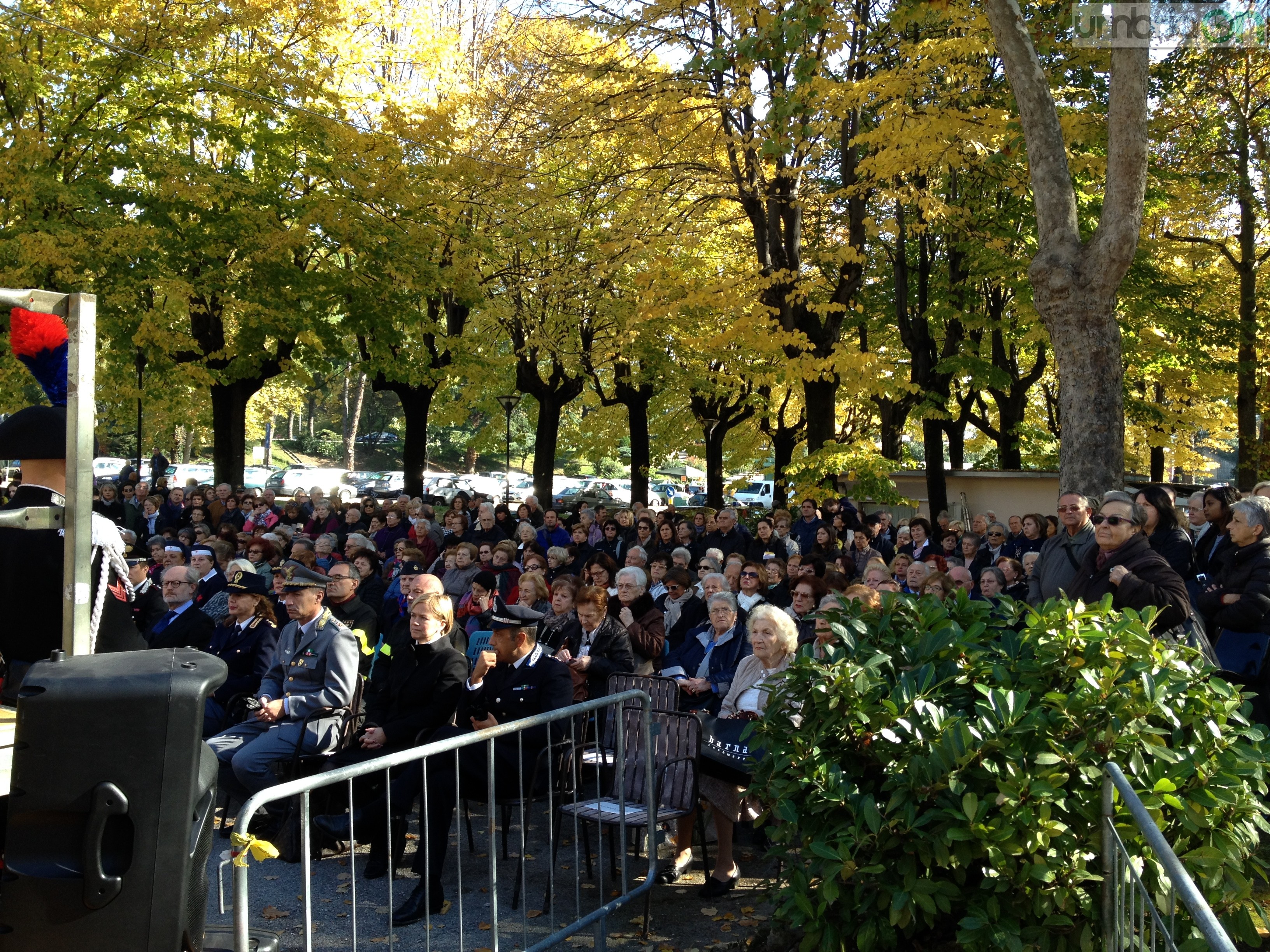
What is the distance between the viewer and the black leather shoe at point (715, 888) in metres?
5.71

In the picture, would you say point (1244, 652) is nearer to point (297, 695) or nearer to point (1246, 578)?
point (1246, 578)

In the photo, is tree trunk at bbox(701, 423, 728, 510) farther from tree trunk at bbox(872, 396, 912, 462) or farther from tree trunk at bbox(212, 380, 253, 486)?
tree trunk at bbox(212, 380, 253, 486)

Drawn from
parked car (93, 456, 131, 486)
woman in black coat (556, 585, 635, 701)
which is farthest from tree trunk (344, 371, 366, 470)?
woman in black coat (556, 585, 635, 701)

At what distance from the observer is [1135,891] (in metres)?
3.31

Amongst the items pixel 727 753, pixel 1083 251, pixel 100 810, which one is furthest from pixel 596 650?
pixel 100 810

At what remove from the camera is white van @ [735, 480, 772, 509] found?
5134cm

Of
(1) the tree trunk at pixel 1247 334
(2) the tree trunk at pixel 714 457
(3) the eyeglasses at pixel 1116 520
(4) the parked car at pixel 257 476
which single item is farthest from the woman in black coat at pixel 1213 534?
(4) the parked car at pixel 257 476

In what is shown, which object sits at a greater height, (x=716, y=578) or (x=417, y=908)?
(x=716, y=578)

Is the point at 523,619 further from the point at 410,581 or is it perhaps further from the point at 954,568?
the point at 954,568

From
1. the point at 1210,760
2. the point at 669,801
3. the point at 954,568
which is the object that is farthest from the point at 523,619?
the point at 954,568

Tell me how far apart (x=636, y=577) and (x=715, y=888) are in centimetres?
366

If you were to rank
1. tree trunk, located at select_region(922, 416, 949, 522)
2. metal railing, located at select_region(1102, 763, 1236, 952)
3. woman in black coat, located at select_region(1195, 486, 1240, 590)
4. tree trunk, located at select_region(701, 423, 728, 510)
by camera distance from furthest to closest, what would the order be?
tree trunk, located at select_region(701, 423, 728, 510)
tree trunk, located at select_region(922, 416, 949, 522)
woman in black coat, located at select_region(1195, 486, 1240, 590)
metal railing, located at select_region(1102, 763, 1236, 952)

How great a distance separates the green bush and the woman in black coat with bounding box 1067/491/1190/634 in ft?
5.04

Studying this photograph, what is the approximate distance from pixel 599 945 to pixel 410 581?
3901 millimetres
